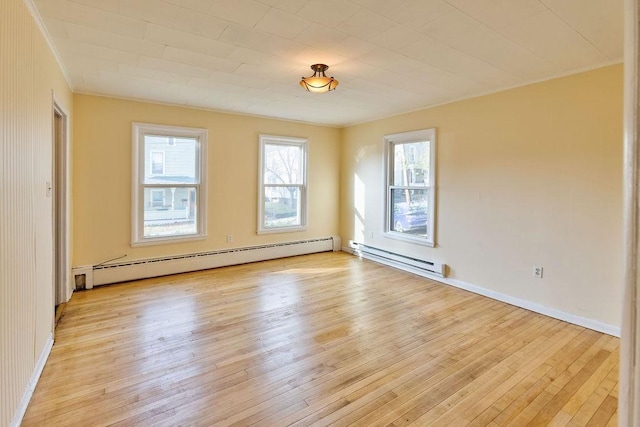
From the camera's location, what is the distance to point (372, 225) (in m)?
5.89

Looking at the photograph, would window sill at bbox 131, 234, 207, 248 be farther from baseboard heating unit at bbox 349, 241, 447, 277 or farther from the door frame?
baseboard heating unit at bbox 349, 241, 447, 277

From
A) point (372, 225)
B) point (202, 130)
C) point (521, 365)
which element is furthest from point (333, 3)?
point (372, 225)

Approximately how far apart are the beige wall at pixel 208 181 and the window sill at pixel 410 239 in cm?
138

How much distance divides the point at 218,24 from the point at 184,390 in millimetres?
2499

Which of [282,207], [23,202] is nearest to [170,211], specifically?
[282,207]

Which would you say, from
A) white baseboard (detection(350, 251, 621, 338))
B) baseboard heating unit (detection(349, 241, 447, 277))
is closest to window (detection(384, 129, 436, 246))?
baseboard heating unit (detection(349, 241, 447, 277))

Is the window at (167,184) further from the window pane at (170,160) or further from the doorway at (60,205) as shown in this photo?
the doorway at (60,205)

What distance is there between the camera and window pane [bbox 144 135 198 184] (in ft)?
15.5

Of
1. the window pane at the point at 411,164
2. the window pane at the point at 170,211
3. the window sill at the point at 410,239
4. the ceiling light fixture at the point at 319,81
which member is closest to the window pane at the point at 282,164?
the window pane at the point at 170,211

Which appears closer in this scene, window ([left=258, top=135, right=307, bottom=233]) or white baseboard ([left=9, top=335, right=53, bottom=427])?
white baseboard ([left=9, top=335, right=53, bottom=427])

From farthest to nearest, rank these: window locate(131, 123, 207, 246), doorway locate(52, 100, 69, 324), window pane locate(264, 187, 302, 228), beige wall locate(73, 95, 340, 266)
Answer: window pane locate(264, 187, 302, 228)
window locate(131, 123, 207, 246)
beige wall locate(73, 95, 340, 266)
doorway locate(52, 100, 69, 324)

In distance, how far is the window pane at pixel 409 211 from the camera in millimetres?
5023

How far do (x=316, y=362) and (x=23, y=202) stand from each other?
219 centimetres

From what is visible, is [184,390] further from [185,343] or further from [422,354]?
[422,354]
